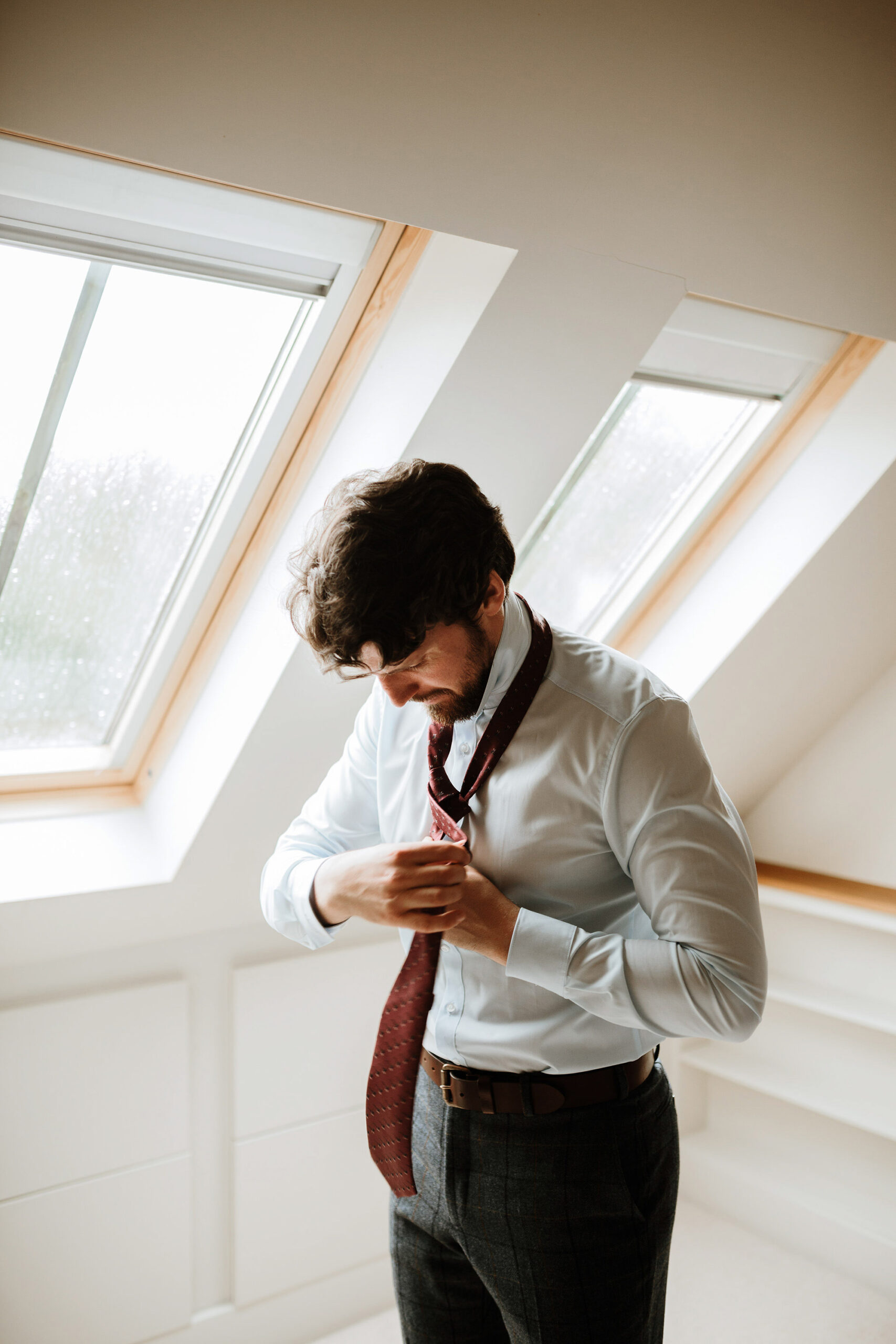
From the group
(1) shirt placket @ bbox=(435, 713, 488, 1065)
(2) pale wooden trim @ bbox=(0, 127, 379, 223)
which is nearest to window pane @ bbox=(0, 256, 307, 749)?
(2) pale wooden trim @ bbox=(0, 127, 379, 223)

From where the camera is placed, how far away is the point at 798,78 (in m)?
1.45

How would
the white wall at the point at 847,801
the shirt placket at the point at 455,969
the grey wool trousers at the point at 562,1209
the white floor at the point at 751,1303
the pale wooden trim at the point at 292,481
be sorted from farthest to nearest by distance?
the white wall at the point at 847,801
the white floor at the point at 751,1303
the pale wooden trim at the point at 292,481
the shirt placket at the point at 455,969
the grey wool trousers at the point at 562,1209

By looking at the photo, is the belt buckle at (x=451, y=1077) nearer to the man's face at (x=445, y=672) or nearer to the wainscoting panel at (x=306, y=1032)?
the man's face at (x=445, y=672)

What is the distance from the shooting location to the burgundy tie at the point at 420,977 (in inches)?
51.0

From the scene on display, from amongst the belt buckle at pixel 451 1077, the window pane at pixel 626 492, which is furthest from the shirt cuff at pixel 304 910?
the window pane at pixel 626 492

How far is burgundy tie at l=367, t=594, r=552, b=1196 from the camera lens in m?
1.30

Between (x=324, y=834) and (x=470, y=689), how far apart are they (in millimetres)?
419

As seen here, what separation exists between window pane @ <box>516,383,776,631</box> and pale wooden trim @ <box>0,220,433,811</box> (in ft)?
2.54

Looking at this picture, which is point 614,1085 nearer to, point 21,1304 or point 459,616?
point 459,616

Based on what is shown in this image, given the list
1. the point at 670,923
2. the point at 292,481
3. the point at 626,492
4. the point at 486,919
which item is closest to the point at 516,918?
the point at 486,919

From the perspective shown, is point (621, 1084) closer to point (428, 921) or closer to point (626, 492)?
point (428, 921)

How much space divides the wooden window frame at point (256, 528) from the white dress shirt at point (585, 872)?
24.0 inches

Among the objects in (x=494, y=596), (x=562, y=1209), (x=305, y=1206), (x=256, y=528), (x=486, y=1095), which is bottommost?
(x=305, y=1206)

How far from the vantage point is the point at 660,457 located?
8.09 ft
